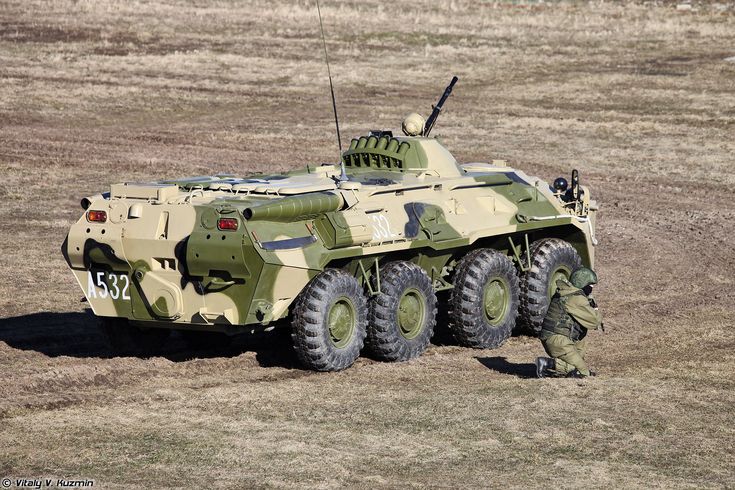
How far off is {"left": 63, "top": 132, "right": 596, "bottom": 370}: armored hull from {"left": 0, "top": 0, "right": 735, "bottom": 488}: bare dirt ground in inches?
28.5

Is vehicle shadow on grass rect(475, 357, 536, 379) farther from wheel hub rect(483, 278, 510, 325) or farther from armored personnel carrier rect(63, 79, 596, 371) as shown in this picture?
wheel hub rect(483, 278, 510, 325)

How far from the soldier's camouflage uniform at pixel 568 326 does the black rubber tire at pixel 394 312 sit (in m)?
1.54

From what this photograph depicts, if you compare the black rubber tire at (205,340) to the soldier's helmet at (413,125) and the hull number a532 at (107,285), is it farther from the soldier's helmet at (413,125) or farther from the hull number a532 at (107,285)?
the soldier's helmet at (413,125)

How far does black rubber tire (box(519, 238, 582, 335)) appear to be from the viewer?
17484mm

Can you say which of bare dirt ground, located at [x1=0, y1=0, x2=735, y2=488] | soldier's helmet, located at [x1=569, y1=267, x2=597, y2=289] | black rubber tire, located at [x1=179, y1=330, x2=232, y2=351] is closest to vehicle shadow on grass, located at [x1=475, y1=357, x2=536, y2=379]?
bare dirt ground, located at [x1=0, y1=0, x2=735, y2=488]

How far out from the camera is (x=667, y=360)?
16.0 m

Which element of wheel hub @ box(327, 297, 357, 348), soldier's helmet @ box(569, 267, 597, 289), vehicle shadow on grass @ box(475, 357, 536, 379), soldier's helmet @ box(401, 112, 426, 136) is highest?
soldier's helmet @ box(401, 112, 426, 136)

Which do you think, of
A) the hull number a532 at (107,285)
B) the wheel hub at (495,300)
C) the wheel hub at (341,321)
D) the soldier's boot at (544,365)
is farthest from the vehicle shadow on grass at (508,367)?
the hull number a532 at (107,285)

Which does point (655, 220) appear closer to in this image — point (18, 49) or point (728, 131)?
point (728, 131)

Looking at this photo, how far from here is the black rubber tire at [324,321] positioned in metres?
14.4

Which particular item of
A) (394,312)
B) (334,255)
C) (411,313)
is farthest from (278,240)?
(411,313)

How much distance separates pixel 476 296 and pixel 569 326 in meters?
1.88

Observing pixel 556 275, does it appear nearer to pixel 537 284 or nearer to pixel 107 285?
pixel 537 284

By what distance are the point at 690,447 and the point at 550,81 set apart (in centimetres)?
2914
